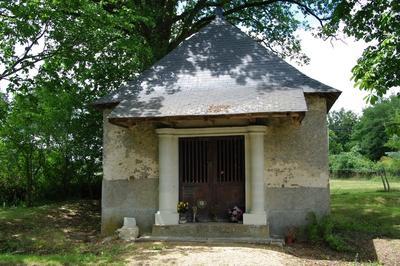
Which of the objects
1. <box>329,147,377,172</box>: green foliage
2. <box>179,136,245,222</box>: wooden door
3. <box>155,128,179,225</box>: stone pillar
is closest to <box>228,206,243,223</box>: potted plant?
<box>179,136,245,222</box>: wooden door

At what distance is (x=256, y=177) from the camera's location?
10547 mm

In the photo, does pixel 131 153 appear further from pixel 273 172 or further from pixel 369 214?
pixel 369 214

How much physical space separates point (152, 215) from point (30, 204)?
310 inches

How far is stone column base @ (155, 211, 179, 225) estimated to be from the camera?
35.1 feet

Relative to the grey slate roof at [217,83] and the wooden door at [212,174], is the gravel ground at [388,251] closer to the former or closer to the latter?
the wooden door at [212,174]

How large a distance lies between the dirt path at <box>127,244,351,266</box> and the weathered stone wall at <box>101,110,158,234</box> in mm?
2023

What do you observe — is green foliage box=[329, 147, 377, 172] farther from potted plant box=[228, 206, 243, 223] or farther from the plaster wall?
potted plant box=[228, 206, 243, 223]

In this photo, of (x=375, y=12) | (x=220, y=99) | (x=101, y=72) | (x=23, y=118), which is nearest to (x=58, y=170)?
(x=23, y=118)

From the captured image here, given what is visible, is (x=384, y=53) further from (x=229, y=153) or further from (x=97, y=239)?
(x=97, y=239)

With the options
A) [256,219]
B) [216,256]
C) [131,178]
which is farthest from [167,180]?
[216,256]

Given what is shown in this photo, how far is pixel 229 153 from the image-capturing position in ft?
36.9

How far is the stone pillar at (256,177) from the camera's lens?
10367 millimetres

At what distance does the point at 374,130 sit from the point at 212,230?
52.9 meters

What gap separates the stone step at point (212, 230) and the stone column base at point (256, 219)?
16 cm
